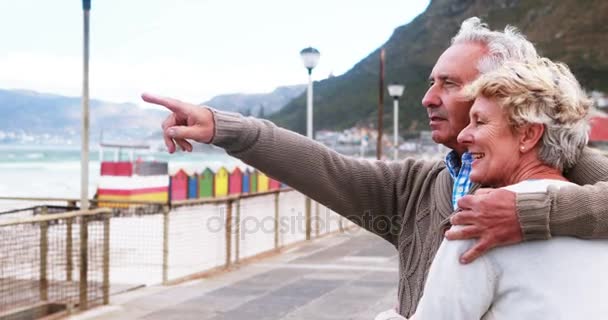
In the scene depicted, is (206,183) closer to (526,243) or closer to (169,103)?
(169,103)

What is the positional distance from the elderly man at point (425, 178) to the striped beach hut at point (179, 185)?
20599 mm

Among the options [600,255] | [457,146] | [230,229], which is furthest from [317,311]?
[600,255]

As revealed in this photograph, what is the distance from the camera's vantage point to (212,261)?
418 inches

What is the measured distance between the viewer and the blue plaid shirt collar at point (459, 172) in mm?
1822

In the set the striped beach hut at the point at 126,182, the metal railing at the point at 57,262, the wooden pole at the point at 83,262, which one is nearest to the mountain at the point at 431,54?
the striped beach hut at the point at 126,182

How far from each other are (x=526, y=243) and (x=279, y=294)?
22.4ft

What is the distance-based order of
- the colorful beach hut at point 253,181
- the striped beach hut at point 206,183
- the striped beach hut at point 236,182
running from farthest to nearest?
the colorful beach hut at point 253,181 < the striped beach hut at point 236,182 < the striped beach hut at point 206,183

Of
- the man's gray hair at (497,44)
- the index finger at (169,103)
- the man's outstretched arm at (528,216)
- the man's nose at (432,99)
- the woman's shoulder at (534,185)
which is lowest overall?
the man's outstretched arm at (528,216)

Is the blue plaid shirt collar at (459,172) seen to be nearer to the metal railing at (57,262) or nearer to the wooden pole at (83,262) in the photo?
the metal railing at (57,262)

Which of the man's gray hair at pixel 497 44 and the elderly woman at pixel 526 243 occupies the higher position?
the man's gray hair at pixel 497 44

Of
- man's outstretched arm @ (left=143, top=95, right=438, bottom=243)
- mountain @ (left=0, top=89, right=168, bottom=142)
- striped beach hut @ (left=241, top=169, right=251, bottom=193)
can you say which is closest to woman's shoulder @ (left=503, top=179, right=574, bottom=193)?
man's outstretched arm @ (left=143, top=95, right=438, bottom=243)

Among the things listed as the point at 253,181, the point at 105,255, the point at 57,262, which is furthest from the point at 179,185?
the point at 57,262

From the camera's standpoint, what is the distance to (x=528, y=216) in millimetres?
1380

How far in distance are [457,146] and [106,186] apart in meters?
21.9
